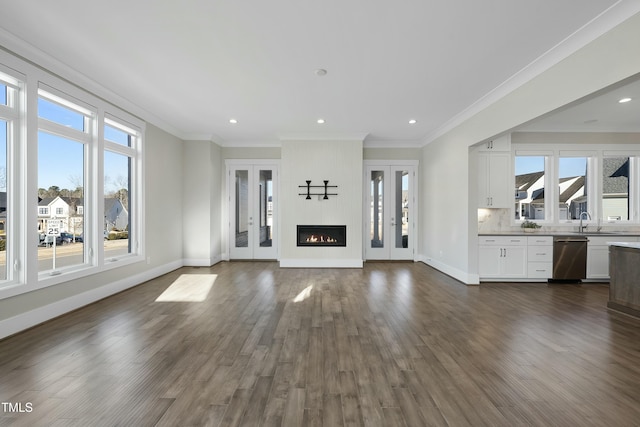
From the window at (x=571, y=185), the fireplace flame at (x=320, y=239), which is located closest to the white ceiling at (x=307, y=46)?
the fireplace flame at (x=320, y=239)

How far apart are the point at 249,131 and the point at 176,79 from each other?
257 cm

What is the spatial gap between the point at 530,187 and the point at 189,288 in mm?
6960

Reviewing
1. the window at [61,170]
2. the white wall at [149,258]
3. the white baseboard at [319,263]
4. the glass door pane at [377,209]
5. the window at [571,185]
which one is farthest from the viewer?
the glass door pane at [377,209]

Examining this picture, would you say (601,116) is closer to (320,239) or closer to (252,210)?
(320,239)

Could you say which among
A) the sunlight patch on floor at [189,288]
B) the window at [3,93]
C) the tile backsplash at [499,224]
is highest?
the window at [3,93]

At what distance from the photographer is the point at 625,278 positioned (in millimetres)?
3633

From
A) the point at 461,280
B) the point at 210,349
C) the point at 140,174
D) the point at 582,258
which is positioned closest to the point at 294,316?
the point at 210,349

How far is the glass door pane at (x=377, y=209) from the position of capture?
723 cm

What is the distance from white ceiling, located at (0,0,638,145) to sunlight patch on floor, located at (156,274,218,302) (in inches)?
120

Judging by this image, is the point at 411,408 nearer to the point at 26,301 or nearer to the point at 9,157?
the point at 26,301

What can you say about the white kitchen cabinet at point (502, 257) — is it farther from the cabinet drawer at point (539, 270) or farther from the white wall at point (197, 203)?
the white wall at point (197, 203)

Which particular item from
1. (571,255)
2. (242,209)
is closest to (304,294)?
(242,209)

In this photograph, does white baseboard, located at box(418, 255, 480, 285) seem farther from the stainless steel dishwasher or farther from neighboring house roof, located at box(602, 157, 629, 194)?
neighboring house roof, located at box(602, 157, 629, 194)

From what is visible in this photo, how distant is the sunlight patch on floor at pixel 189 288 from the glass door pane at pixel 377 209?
3895 mm
